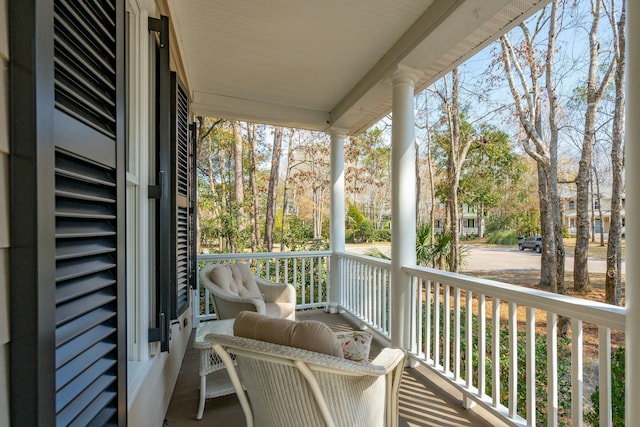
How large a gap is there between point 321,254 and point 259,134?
549 cm

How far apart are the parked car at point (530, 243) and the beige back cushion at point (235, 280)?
4481 mm

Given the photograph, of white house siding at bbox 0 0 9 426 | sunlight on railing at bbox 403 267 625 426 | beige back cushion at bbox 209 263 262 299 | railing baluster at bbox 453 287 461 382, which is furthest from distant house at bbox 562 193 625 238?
white house siding at bbox 0 0 9 426

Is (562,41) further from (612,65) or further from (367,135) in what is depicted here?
(367,135)

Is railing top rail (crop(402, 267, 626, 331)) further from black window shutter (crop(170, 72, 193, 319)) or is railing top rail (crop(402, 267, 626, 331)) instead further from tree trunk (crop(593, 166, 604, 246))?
tree trunk (crop(593, 166, 604, 246))

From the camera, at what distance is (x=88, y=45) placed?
0.85 m

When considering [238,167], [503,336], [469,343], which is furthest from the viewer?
[238,167]

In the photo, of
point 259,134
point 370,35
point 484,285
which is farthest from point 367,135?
point 484,285

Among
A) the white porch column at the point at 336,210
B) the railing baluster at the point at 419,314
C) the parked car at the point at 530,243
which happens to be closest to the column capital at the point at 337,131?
the white porch column at the point at 336,210

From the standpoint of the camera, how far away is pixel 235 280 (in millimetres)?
3236

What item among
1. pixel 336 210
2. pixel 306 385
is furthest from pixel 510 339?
pixel 336 210

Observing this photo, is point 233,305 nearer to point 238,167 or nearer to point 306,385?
point 306,385

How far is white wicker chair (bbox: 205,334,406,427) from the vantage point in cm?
125

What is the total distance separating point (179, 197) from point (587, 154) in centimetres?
453

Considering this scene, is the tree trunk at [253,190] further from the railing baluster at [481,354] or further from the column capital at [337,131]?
the railing baluster at [481,354]
